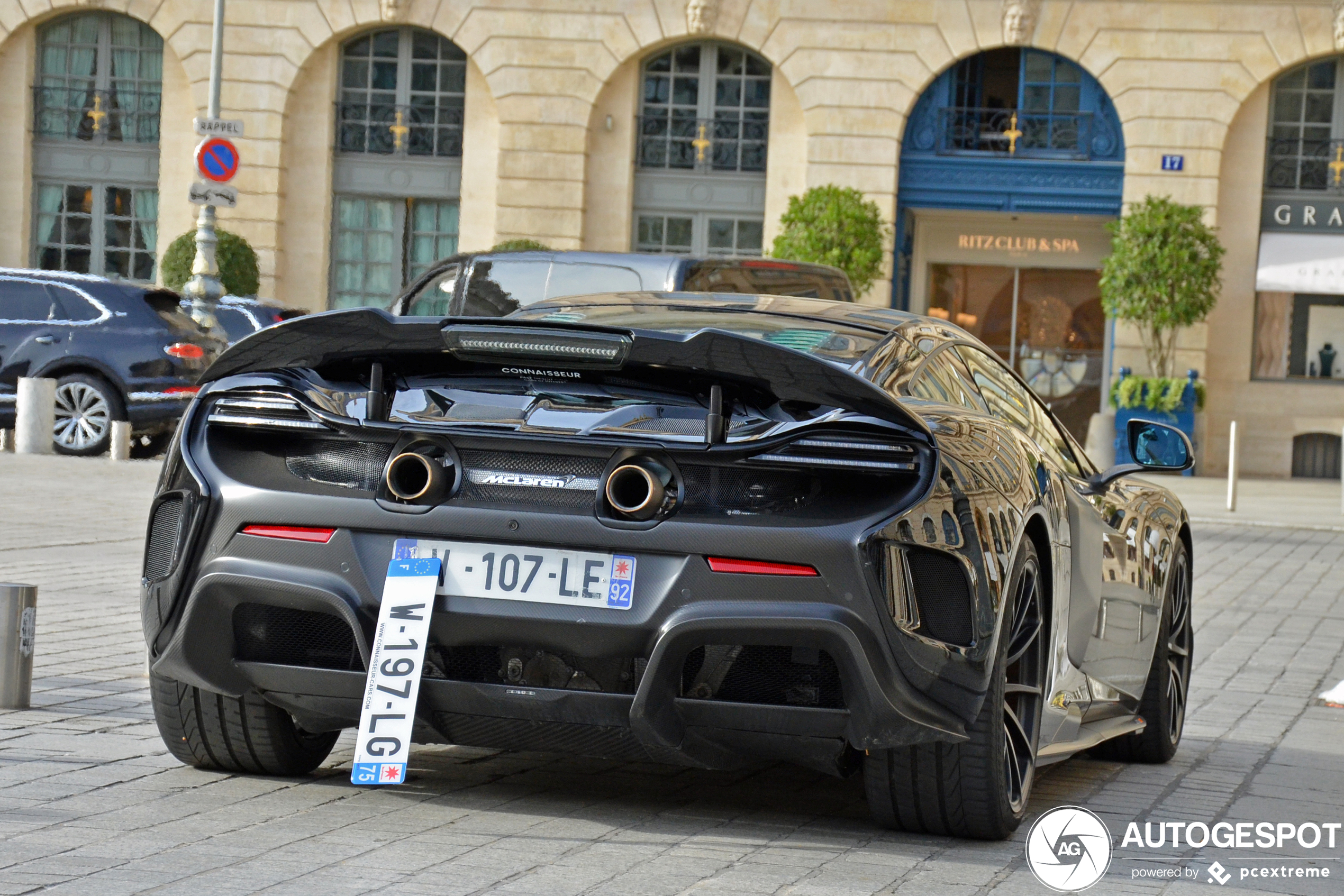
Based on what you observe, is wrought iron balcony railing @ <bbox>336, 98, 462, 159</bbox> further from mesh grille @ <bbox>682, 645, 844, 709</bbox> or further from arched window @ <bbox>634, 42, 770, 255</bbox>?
mesh grille @ <bbox>682, 645, 844, 709</bbox>

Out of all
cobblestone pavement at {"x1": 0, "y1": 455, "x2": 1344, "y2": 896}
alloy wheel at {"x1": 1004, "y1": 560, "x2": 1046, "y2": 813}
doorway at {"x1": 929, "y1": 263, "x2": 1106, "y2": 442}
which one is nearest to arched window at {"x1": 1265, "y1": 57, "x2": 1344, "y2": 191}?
doorway at {"x1": 929, "y1": 263, "x2": 1106, "y2": 442}

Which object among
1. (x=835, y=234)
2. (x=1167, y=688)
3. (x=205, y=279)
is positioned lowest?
(x=1167, y=688)

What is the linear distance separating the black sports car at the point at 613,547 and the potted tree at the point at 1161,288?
2269 cm

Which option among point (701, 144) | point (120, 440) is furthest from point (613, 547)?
point (701, 144)

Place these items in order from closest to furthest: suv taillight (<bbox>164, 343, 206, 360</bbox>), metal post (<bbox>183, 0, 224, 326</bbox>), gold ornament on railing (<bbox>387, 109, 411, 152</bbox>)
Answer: suv taillight (<bbox>164, 343, 206, 360</bbox>)
metal post (<bbox>183, 0, 224, 326</bbox>)
gold ornament on railing (<bbox>387, 109, 411, 152</bbox>)

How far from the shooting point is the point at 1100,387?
2927 centimetres

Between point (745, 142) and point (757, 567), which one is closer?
point (757, 567)

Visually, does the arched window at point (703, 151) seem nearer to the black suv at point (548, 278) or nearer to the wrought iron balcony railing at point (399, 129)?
the wrought iron balcony railing at point (399, 129)

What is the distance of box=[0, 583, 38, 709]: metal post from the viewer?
5.98 meters

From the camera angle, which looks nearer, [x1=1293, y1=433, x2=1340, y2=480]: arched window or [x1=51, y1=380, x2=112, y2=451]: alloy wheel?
[x1=51, y1=380, x2=112, y2=451]: alloy wheel

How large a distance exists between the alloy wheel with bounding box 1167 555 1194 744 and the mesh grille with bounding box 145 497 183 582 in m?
3.29

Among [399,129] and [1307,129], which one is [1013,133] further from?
[399,129]

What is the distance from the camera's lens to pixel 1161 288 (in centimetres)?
2659

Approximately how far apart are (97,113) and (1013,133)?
14481 mm
